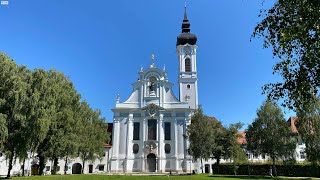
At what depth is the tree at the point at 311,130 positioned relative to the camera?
99.8 feet

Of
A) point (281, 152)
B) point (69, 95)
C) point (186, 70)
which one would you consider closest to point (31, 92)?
point (69, 95)

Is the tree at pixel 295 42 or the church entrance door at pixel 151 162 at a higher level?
the tree at pixel 295 42

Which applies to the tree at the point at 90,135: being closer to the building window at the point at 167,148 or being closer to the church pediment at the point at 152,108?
the church pediment at the point at 152,108

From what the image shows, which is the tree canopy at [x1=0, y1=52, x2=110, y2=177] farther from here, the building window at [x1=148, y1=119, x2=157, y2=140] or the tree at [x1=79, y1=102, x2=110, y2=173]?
the building window at [x1=148, y1=119, x2=157, y2=140]

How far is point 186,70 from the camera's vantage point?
187ft

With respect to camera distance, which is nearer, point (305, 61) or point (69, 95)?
point (305, 61)

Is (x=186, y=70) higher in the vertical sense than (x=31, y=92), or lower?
higher

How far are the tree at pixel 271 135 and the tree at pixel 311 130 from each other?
292cm

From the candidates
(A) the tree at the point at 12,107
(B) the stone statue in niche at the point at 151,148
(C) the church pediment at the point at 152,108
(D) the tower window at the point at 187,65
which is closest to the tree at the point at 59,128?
(A) the tree at the point at 12,107

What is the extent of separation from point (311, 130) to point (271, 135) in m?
4.87

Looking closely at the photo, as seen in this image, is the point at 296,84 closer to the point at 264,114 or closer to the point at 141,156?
the point at 264,114

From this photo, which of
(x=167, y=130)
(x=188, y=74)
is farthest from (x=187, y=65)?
(x=167, y=130)

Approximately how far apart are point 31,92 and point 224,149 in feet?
95.9

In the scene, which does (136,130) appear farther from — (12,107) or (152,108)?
(12,107)
